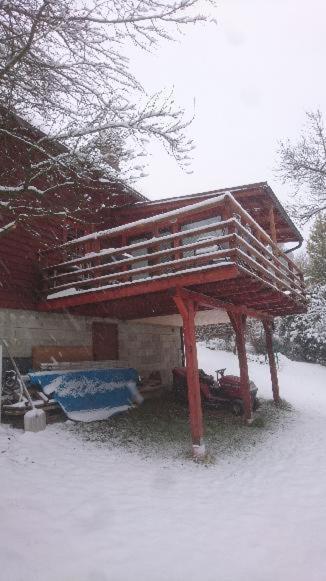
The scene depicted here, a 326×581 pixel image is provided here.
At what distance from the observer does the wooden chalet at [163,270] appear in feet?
26.0

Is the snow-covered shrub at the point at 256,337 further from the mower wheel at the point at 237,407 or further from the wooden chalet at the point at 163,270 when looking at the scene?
the mower wheel at the point at 237,407

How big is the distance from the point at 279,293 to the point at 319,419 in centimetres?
499

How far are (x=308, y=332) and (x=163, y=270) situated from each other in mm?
17624

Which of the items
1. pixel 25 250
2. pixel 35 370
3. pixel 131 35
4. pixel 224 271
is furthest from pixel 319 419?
pixel 131 35

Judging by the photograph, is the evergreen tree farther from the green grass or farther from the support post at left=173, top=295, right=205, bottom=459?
the support post at left=173, top=295, right=205, bottom=459

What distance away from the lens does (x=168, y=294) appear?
9219 mm

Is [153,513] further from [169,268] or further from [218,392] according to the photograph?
[218,392]

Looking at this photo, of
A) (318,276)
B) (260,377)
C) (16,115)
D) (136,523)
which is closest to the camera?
(136,523)

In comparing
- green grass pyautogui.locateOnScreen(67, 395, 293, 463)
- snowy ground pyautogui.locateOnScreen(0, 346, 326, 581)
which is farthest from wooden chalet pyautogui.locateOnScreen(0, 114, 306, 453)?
snowy ground pyautogui.locateOnScreen(0, 346, 326, 581)

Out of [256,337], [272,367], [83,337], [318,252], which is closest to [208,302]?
[83,337]

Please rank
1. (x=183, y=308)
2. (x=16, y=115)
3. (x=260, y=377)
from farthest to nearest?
(x=260, y=377)
(x=183, y=308)
(x=16, y=115)

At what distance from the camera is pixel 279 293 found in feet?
33.2

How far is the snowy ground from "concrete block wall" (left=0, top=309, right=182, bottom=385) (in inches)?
89.1

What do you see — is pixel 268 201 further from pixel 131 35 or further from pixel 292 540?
pixel 292 540
